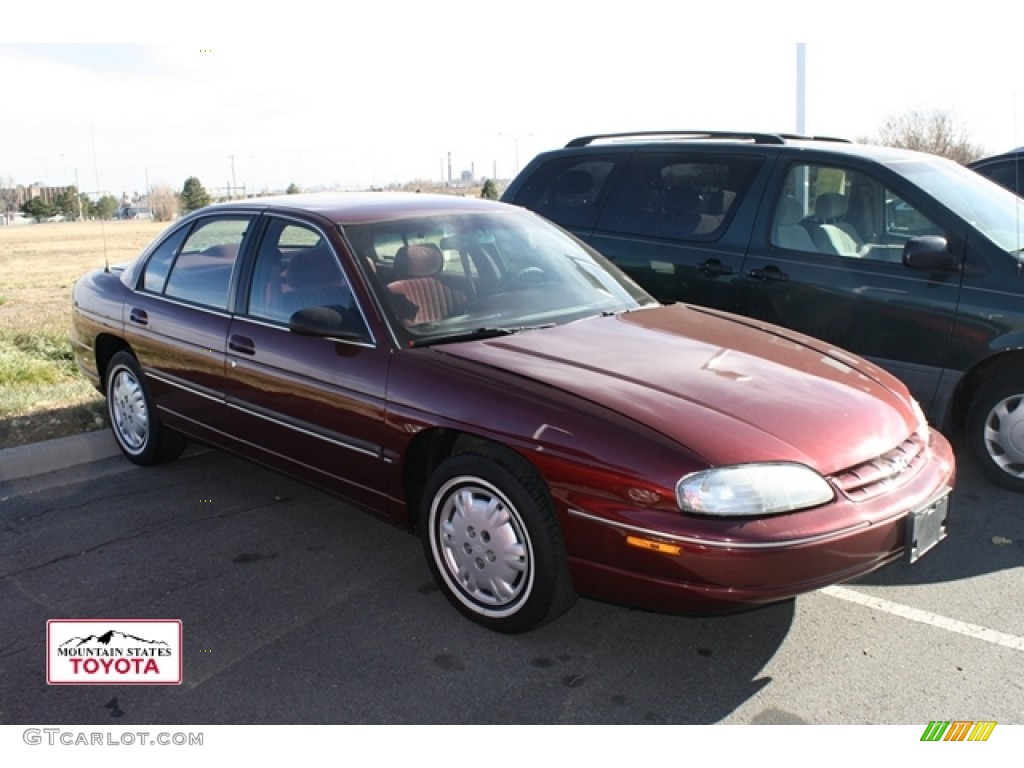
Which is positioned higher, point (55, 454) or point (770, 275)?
point (770, 275)

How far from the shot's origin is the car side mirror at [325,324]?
3.86 meters

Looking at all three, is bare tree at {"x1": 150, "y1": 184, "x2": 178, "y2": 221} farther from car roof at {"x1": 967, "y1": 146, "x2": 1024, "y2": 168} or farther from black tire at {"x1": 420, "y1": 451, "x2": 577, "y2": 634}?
black tire at {"x1": 420, "y1": 451, "x2": 577, "y2": 634}

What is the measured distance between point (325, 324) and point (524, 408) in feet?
3.37

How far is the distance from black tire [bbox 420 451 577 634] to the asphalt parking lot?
137mm

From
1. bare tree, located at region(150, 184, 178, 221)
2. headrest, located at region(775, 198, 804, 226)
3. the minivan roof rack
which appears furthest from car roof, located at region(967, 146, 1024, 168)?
bare tree, located at region(150, 184, 178, 221)

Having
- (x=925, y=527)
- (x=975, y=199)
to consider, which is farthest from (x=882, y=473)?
(x=975, y=199)

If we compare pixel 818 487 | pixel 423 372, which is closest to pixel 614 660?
pixel 818 487

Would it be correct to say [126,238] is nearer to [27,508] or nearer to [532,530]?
[27,508]

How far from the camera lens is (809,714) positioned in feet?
9.71

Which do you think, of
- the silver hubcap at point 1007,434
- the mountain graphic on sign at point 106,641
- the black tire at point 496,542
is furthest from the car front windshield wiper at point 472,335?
the silver hubcap at point 1007,434

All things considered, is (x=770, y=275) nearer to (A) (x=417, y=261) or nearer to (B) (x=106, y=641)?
(A) (x=417, y=261)

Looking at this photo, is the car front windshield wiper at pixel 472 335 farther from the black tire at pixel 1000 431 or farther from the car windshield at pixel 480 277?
the black tire at pixel 1000 431

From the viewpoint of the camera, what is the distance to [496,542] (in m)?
3.39

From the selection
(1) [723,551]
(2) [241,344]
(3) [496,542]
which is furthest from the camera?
(2) [241,344]
